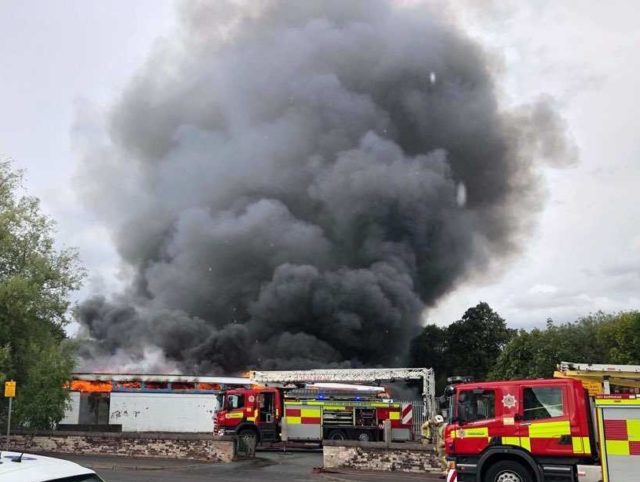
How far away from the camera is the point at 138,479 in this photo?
11945mm

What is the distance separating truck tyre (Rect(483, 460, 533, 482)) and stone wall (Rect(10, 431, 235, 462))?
8.09m

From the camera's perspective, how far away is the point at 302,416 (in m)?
20.4

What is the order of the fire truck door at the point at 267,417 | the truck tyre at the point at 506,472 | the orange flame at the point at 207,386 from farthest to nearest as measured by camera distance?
1. the orange flame at the point at 207,386
2. the fire truck door at the point at 267,417
3. the truck tyre at the point at 506,472

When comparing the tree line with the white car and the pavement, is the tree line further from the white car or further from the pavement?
the white car

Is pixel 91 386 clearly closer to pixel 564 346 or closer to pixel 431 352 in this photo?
pixel 564 346

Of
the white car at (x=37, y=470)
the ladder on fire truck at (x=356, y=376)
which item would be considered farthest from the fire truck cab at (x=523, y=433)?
the ladder on fire truck at (x=356, y=376)

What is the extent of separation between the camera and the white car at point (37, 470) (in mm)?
3221

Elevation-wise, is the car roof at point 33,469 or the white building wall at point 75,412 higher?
the car roof at point 33,469

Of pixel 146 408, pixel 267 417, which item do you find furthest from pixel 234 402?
pixel 146 408

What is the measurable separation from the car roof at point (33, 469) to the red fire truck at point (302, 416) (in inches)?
646

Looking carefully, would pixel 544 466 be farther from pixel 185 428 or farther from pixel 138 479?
pixel 185 428

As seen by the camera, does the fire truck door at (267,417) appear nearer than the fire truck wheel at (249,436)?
No

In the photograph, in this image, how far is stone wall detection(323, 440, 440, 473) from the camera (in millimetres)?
13320

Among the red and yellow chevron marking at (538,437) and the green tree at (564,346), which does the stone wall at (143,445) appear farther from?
the green tree at (564,346)
